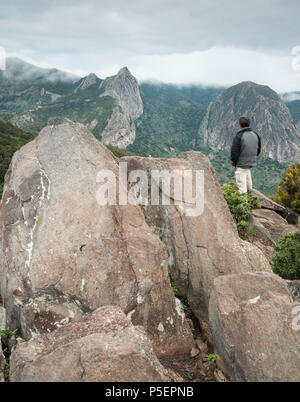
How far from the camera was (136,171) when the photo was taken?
31.8 feet

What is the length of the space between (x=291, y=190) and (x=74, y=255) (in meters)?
15.1

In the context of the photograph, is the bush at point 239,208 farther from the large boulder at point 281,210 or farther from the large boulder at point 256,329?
the large boulder at point 256,329

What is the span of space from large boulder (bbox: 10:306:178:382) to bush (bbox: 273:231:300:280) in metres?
5.91

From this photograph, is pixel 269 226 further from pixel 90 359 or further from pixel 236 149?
pixel 90 359

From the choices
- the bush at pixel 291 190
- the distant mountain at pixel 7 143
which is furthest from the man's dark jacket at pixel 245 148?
the distant mountain at pixel 7 143

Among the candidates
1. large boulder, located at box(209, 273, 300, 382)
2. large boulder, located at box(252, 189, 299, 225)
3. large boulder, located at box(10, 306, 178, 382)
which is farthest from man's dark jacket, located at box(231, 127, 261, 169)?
large boulder, located at box(10, 306, 178, 382)

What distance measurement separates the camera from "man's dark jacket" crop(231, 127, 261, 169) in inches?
424

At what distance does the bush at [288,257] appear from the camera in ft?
29.0

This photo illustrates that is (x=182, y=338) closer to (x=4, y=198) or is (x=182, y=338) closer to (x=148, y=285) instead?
(x=148, y=285)

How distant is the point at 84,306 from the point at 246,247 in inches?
203

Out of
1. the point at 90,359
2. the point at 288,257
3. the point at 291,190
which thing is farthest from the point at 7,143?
the point at 90,359

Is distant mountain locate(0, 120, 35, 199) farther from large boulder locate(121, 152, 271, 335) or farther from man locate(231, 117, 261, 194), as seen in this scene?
large boulder locate(121, 152, 271, 335)

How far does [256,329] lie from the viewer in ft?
17.9
